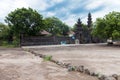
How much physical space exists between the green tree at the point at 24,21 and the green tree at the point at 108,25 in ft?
27.4

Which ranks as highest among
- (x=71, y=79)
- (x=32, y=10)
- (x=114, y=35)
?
(x=32, y=10)

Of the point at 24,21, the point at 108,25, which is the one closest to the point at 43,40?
the point at 24,21

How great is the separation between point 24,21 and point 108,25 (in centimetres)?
1175

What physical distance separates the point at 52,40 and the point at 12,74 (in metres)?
24.7

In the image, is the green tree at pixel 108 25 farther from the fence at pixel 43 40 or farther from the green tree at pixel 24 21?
the green tree at pixel 24 21

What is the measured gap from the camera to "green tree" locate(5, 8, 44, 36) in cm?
2883

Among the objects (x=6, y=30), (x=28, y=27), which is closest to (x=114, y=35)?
(x=28, y=27)

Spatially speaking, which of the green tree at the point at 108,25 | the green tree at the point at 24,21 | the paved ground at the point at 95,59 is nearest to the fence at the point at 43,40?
the green tree at the point at 24,21

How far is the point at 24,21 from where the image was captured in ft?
95.2

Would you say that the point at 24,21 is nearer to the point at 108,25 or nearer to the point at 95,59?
the point at 108,25

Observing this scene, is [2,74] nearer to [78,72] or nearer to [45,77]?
[45,77]

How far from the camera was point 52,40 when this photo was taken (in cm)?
3191

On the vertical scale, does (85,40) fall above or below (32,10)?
below

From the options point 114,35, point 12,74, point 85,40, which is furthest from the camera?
point 85,40
